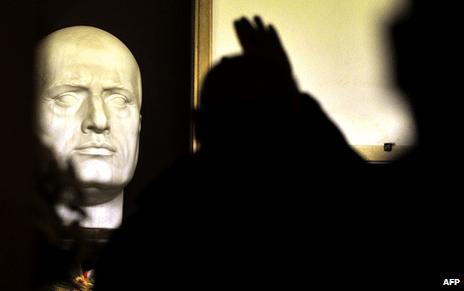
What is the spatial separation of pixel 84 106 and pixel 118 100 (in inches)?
3.6

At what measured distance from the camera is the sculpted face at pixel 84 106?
154 cm

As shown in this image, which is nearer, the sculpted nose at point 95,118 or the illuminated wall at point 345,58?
the sculpted nose at point 95,118

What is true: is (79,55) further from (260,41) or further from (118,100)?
(260,41)

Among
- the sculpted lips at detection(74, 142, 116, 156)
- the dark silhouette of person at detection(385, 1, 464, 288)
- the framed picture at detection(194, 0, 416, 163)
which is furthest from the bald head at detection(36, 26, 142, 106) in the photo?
the dark silhouette of person at detection(385, 1, 464, 288)

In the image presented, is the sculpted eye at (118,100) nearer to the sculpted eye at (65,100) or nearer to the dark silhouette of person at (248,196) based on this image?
the sculpted eye at (65,100)

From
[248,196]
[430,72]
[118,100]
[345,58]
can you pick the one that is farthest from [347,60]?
[118,100]

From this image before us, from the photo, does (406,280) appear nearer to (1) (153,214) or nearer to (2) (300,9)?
(1) (153,214)

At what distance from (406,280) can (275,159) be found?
0.48 metres

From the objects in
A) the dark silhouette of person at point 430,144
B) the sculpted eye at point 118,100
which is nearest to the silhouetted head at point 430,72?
the dark silhouette of person at point 430,144

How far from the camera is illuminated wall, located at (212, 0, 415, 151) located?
175 cm

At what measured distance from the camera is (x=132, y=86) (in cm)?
163

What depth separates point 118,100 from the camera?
62.7 inches

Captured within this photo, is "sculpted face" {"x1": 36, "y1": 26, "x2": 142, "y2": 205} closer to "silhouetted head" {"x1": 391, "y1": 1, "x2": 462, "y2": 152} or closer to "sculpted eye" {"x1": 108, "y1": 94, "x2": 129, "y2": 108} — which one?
"sculpted eye" {"x1": 108, "y1": 94, "x2": 129, "y2": 108}

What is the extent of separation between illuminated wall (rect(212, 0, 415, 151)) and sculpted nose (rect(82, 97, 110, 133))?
42 cm
